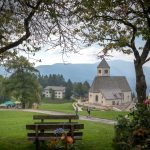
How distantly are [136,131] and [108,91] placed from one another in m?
145

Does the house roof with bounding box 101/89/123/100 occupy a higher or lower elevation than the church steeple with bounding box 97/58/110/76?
lower

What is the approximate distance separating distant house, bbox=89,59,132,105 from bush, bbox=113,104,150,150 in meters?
138

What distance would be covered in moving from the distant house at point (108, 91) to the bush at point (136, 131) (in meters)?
138

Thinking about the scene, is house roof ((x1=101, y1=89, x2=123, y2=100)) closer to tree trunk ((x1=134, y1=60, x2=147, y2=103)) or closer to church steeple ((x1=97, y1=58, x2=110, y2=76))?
church steeple ((x1=97, y1=58, x2=110, y2=76))

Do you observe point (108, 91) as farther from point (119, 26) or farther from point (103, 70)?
point (119, 26)

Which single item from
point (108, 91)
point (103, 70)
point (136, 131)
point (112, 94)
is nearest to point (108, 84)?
point (108, 91)

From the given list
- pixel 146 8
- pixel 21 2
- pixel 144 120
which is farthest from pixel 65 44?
pixel 144 120

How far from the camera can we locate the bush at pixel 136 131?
11391 millimetres

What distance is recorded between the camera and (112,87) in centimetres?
15862

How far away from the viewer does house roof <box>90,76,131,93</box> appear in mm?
154375

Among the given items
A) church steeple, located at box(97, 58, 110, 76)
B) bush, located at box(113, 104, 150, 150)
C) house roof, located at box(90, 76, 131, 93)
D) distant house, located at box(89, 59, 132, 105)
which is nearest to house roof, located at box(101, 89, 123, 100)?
distant house, located at box(89, 59, 132, 105)

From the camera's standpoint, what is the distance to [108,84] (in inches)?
6171

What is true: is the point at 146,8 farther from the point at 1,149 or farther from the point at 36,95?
the point at 36,95

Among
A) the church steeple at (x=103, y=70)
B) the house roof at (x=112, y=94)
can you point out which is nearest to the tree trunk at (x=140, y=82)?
the house roof at (x=112, y=94)
